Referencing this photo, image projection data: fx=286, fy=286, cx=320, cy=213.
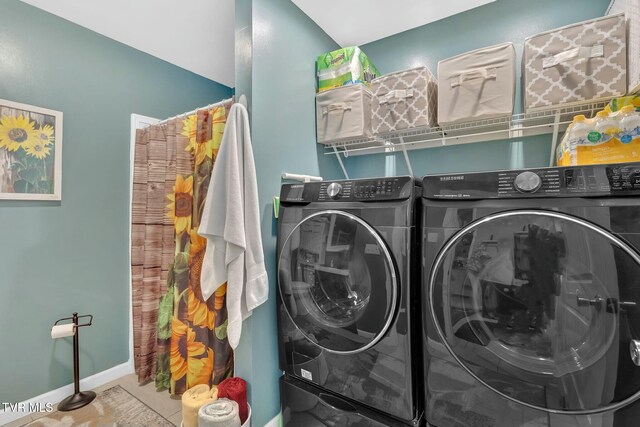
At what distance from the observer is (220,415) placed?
1271mm

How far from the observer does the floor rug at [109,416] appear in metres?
1.67

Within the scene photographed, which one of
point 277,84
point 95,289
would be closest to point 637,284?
point 277,84

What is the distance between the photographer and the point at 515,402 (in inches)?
36.0

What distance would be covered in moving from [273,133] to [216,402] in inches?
53.6

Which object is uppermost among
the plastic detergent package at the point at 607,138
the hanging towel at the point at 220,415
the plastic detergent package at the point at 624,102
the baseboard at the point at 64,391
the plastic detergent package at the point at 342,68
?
the plastic detergent package at the point at 342,68

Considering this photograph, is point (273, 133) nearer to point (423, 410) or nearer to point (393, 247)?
point (393, 247)

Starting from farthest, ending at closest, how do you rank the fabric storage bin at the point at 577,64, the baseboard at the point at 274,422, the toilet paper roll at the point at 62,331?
the toilet paper roll at the point at 62,331, the baseboard at the point at 274,422, the fabric storage bin at the point at 577,64

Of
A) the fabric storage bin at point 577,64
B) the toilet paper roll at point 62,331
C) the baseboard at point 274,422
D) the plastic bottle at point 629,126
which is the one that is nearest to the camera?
the plastic bottle at point 629,126

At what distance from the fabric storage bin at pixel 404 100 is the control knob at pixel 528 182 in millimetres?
692

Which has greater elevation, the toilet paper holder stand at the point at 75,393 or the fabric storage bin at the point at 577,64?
the fabric storage bin at the point at 577,64

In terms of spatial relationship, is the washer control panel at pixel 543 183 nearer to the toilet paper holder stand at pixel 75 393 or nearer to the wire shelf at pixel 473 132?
the wire shelf at pixel 473 132

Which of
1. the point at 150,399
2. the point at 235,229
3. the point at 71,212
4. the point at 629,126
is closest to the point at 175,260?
the point at 235,229

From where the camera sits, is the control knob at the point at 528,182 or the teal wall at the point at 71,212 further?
the teal wall at the point at 71,212

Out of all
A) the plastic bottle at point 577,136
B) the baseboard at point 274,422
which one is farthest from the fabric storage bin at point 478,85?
the baseboard at point 274,422
